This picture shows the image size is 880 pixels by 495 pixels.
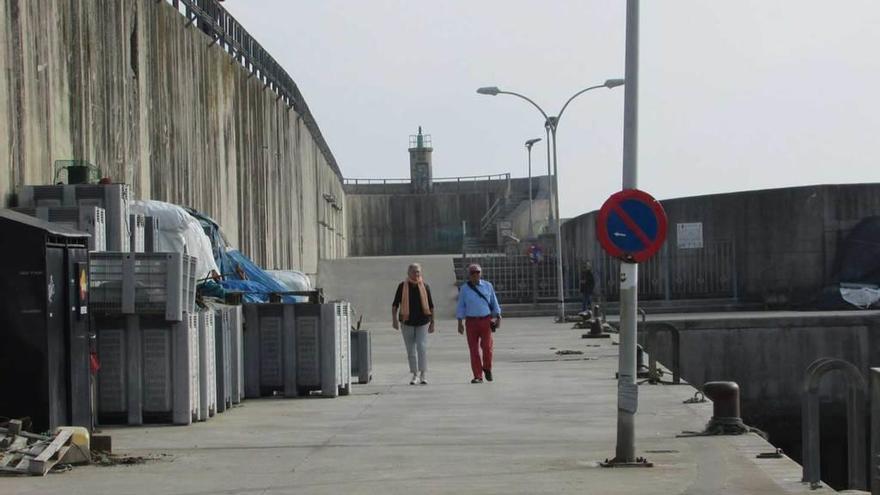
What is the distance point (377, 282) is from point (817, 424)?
151ft

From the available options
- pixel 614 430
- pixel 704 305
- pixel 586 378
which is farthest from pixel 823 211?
pixel 614 430

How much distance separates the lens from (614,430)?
14141mm

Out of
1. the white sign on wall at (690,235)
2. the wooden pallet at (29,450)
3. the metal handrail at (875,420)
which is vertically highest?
the white sign on wall at (690,235)

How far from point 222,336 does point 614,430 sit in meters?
4.47

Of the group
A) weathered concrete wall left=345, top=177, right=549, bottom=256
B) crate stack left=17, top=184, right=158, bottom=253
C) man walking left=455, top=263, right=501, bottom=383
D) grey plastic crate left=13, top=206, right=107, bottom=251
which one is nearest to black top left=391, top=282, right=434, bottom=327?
man walking left=455, top=263, right=501, bottom=383

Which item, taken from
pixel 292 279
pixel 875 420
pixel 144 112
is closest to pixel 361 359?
pixel 144 112

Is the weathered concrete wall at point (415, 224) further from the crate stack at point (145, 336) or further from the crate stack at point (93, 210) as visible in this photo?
the crate stack at point (145, 336)

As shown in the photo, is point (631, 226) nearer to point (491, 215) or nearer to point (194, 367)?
point (194, 367)

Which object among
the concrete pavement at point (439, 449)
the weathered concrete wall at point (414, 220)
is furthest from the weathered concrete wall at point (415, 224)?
the concrete pavement at point (439, 449)

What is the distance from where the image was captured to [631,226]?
11.5 meters

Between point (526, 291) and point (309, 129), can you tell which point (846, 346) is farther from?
point (309, 129)

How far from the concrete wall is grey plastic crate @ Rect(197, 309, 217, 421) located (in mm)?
30984

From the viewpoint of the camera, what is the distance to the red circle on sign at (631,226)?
1141 centimetres

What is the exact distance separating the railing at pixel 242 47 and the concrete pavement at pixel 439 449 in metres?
11.5
